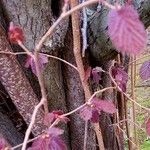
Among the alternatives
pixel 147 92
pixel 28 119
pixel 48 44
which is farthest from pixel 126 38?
pixel 147 92

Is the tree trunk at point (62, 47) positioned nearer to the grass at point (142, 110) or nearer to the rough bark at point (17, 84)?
the rough bark at point (17, 84)

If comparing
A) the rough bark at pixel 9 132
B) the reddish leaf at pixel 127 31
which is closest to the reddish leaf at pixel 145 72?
the rough bark at pixel 9 132

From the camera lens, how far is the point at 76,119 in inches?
50.1

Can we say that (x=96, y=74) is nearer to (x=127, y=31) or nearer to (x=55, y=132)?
(x=55, y=132)

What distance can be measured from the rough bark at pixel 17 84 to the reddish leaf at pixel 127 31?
0.52 meters

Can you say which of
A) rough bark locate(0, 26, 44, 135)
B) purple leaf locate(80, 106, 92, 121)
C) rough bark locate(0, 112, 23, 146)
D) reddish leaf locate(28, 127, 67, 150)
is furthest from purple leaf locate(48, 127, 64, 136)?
rough bark locate(0, 112, 23, 146)

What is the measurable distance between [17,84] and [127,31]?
574 mm

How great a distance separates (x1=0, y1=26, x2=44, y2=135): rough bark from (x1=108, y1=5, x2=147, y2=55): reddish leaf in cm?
52

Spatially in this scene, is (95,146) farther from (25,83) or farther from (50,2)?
(50,2)

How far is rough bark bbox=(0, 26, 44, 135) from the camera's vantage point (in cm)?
100

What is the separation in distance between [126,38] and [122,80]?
74cm

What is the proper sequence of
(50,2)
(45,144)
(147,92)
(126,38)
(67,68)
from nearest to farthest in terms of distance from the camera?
(126,38)
(45,144)
(50,2)
(67,68)
(147,92)

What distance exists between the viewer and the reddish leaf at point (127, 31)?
521mm

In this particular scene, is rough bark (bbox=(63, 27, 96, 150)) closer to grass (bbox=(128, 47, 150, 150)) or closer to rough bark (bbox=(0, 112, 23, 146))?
rough bark (bbox=(0, 112, 23, 146))
